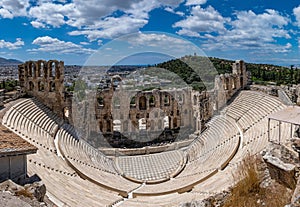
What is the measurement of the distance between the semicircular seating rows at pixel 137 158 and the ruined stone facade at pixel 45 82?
100cm

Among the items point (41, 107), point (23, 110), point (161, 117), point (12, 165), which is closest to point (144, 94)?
point (161, 117)

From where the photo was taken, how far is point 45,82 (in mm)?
25688

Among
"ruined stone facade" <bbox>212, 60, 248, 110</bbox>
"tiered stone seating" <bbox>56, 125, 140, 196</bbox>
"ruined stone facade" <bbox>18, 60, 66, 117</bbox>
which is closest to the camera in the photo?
"tiered stone seating" <bbox>56, 125, 140, 196</bbox>

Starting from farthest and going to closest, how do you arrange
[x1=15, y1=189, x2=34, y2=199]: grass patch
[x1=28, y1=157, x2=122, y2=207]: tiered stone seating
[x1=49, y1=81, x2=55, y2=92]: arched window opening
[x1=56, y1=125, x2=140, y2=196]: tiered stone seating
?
[x1=49, y1=81, x2=55, y2=92]: arched window opening < [x1=56, y1=125, x2=140, y2=196]: tiered stone seating < [x1=28, y1=157, x2=122, y2=207]: tiered stone seating < [x1=15, y1=189, x2=34, y2=199]: grass patch

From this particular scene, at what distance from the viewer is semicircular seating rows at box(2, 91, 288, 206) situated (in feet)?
42.2

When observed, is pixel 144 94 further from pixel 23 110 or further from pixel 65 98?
pixel 23 110

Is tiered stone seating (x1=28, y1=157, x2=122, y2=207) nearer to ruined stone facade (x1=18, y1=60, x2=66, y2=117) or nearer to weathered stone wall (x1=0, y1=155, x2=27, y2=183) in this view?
weathered stone wall (x1=0, y1=155, x2=27, y2=183)

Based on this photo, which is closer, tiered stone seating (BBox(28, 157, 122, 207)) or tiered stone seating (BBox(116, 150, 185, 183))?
tiered stone seating (BBox(28, 157, 122, 207))

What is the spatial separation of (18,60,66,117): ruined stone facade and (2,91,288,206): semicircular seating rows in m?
1.00

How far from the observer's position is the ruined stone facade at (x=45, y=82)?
83.9ft

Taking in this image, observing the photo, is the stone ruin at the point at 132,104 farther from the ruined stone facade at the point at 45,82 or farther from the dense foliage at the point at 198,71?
the dense foliage at the point at 198,71

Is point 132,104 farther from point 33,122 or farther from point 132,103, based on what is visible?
point 33,122

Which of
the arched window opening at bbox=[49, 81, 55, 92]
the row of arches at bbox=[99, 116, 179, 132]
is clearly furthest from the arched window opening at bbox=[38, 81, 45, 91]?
the row of arches at bbox=[99, 116, 179, 132]

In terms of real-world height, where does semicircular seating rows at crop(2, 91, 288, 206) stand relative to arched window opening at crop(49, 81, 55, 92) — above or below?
below
